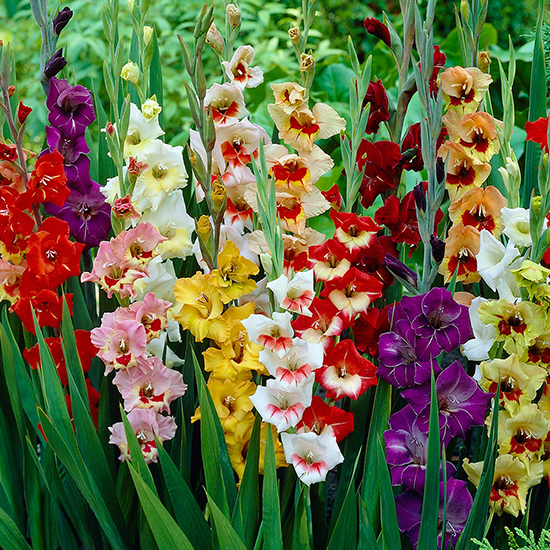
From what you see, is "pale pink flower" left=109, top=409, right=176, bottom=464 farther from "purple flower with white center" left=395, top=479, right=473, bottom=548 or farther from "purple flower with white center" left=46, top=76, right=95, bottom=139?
"purple flower with white center" left=46, top=76, right=95, bottom=139

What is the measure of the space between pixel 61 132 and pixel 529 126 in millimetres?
894

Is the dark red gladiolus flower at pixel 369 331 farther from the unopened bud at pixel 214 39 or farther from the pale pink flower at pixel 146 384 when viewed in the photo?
the unopened bud at pixel 214 39

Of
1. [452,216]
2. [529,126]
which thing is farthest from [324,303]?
[529,126]

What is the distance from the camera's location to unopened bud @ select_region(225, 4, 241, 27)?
4.09 feet

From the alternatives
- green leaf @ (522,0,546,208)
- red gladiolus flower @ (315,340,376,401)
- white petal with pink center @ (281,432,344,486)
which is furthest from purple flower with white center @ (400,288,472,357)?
green leaf @ (522,0,546,208)

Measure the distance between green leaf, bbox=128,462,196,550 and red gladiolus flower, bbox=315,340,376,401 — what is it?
31cm

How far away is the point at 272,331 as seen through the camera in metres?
1.02

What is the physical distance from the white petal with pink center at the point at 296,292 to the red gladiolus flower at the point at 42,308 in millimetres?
460

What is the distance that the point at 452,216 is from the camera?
1149 mm

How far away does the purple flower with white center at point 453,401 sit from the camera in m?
1.03

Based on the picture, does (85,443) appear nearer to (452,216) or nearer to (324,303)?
(324,303)

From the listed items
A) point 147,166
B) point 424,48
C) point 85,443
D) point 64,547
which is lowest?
point 64,547

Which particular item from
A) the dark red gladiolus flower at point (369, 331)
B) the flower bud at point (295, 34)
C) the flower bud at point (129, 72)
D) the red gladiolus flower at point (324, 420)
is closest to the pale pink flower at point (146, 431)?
the red gladiolus flower at point (324, 420)

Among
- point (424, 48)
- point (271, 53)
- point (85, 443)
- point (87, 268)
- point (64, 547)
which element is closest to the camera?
point (424, 48)
